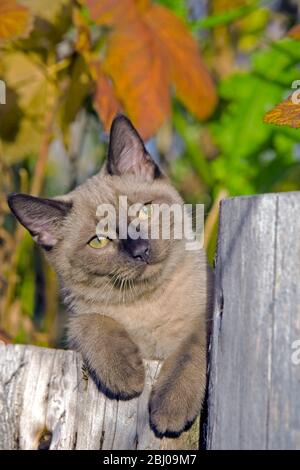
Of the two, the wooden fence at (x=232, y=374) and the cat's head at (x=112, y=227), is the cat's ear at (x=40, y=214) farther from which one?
the wooden fence at (x=232, y=374)

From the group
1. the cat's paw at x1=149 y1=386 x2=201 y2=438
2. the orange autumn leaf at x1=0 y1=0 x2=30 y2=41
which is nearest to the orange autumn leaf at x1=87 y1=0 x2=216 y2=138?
the orange autumn leaf at x1=0 y1=0 x2=30 y2=41

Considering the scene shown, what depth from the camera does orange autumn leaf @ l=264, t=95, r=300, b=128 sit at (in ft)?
6.07

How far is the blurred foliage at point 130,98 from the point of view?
8.87 ft

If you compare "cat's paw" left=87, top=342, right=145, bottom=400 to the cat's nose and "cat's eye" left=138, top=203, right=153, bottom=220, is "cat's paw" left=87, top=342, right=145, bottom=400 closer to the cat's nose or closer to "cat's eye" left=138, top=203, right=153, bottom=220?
the cat's nose

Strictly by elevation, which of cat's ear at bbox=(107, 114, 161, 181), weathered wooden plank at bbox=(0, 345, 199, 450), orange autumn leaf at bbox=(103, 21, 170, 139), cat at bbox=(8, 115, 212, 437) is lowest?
weathered wooden plank at bbox=(0, 345, 199, 450)

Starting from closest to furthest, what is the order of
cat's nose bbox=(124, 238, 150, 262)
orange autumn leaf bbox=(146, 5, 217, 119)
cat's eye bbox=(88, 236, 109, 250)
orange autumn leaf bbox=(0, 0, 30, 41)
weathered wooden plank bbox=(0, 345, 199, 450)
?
1. weathered wooden plank bbox=(0, 345, 199, 450)
2. cat's nose bbox=(124, 238, 150, 262)
3. cat's eye bbox=(88, 236, 109, 250)
4. orange autumn leaf bbox=(0, 0, 30, 41)
5. orange autumn leaf bbox=(146, 5, 217, 119)

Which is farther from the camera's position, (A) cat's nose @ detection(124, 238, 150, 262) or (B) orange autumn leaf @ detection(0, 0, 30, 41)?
(B) orange autumn leaf @ detection(0, 0, 30, 41)

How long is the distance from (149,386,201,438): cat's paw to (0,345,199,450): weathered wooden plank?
0.05 m

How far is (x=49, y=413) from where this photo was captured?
72.7 inches

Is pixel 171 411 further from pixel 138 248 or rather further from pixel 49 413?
pixel 138 248

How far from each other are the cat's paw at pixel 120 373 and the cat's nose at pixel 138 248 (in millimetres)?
346

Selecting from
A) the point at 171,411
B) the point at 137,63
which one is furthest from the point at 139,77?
the point at 171,411

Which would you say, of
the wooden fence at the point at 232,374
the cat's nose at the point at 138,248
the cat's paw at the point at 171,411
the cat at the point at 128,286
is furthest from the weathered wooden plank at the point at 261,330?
the cat's nose at the point at 138,248

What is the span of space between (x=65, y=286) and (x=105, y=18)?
1006 millimetres
